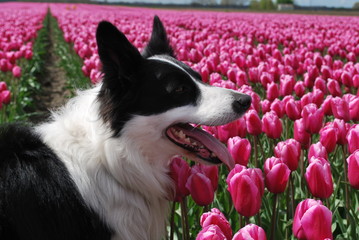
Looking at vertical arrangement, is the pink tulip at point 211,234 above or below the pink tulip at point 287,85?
above

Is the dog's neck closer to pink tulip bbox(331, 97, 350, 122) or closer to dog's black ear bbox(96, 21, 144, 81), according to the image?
dog's black ear bbox(96, 21, 144, 81)

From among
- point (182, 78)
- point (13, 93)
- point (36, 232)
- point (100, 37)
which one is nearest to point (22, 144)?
point (36, 232)

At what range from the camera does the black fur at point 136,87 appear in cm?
236

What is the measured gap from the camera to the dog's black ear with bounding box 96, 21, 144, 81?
2201 mm

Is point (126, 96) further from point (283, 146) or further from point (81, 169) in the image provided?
point (283, 146)

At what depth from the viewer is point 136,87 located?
7.94ft

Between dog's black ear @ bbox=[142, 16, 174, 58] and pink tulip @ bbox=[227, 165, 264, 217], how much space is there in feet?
4.15

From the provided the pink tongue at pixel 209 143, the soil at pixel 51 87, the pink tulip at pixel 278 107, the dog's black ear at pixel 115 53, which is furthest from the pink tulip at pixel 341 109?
the soil at pixel 51 87

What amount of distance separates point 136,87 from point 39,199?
32.3 inches

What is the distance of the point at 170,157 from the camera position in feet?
8.50

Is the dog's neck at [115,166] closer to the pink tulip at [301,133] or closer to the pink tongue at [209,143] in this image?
the pink tongue at [209,143]

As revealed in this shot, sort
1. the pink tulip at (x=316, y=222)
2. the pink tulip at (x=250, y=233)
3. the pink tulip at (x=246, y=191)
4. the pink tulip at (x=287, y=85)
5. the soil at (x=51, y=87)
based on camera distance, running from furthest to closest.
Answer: the soil at (x=51, y=87)
the pink tulip at (x=287, y=85)
the pink tulip at (x=246, y=191)
the pink tulip at (x=316, y=222)
the pink tulip at (x=250, y=233)

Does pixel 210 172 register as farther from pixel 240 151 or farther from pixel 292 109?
pixel 292 109

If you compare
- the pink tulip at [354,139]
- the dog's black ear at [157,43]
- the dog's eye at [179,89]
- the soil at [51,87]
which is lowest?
the soil at [51,87]
